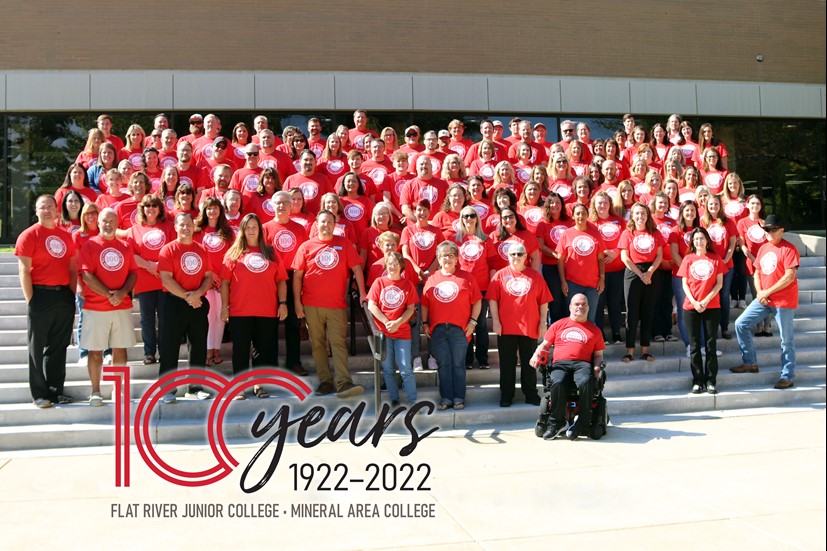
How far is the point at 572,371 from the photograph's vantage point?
780 centimetres

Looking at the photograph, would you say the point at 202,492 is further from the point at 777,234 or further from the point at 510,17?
the point at 510,17

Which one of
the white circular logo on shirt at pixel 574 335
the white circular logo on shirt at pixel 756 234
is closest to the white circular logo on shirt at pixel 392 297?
the white circular logo on shirt at pixel 574 335

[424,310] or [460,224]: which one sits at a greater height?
[460,224]

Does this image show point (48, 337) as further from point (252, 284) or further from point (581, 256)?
point (581, 256)

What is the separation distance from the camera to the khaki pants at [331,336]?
27.8ft

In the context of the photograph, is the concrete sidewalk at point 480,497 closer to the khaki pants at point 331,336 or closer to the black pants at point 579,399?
the black pants at point 579,399

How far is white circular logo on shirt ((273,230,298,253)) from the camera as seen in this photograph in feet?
29.1

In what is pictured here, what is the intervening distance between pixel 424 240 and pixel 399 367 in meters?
1.71

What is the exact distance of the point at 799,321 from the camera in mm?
11328

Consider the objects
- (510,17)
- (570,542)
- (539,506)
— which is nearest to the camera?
(570,542)

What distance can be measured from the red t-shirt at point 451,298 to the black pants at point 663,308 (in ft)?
9.95

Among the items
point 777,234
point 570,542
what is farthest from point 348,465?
point 777,234

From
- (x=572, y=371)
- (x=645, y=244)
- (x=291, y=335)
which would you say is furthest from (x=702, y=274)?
(x=291, y=335)

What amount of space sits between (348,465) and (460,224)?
11.7 feet
